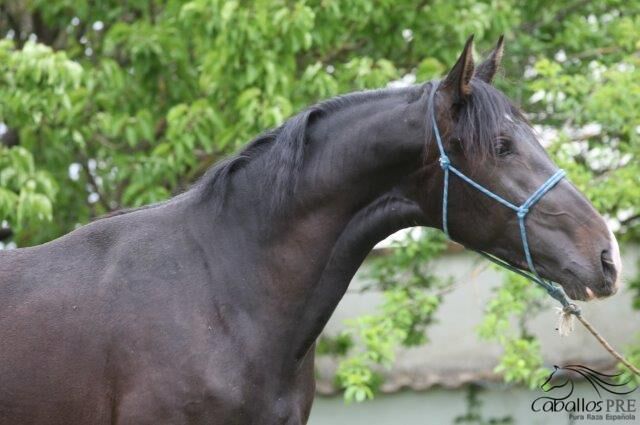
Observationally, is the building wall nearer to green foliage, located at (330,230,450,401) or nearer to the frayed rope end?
green foliage, located at (330,230,450,401)

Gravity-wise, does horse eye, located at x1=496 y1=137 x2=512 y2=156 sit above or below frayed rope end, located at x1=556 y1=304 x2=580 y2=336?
above

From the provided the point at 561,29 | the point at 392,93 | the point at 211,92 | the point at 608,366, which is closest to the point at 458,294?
the point at 608,366

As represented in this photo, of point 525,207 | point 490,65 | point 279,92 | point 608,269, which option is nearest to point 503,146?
point 525,207

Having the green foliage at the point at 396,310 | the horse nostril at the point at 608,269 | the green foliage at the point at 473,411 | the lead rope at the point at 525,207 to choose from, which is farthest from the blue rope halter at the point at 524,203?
the green foliage at the point at 473,411

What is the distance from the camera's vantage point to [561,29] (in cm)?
779

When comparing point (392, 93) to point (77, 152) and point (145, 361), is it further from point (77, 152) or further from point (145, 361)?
point (77, 152)

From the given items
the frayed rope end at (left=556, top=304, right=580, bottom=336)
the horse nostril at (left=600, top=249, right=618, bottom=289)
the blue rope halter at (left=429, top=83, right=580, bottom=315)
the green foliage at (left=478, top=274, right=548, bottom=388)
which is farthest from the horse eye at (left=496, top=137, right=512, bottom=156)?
the green foliage at (left=478, top=274, right=548, bottom=388)

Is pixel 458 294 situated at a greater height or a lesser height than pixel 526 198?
greater

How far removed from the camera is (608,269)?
3.07 metres

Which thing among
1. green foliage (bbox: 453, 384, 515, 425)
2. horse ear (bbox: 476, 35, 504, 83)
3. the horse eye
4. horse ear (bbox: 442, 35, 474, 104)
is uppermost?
horse ear (bbox: 476, 35, 504, 83)

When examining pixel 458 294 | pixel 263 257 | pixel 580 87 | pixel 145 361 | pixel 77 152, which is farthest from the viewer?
pixel 458 294

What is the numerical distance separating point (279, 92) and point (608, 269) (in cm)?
374

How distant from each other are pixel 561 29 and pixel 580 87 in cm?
151

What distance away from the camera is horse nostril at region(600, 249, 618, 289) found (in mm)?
3051
